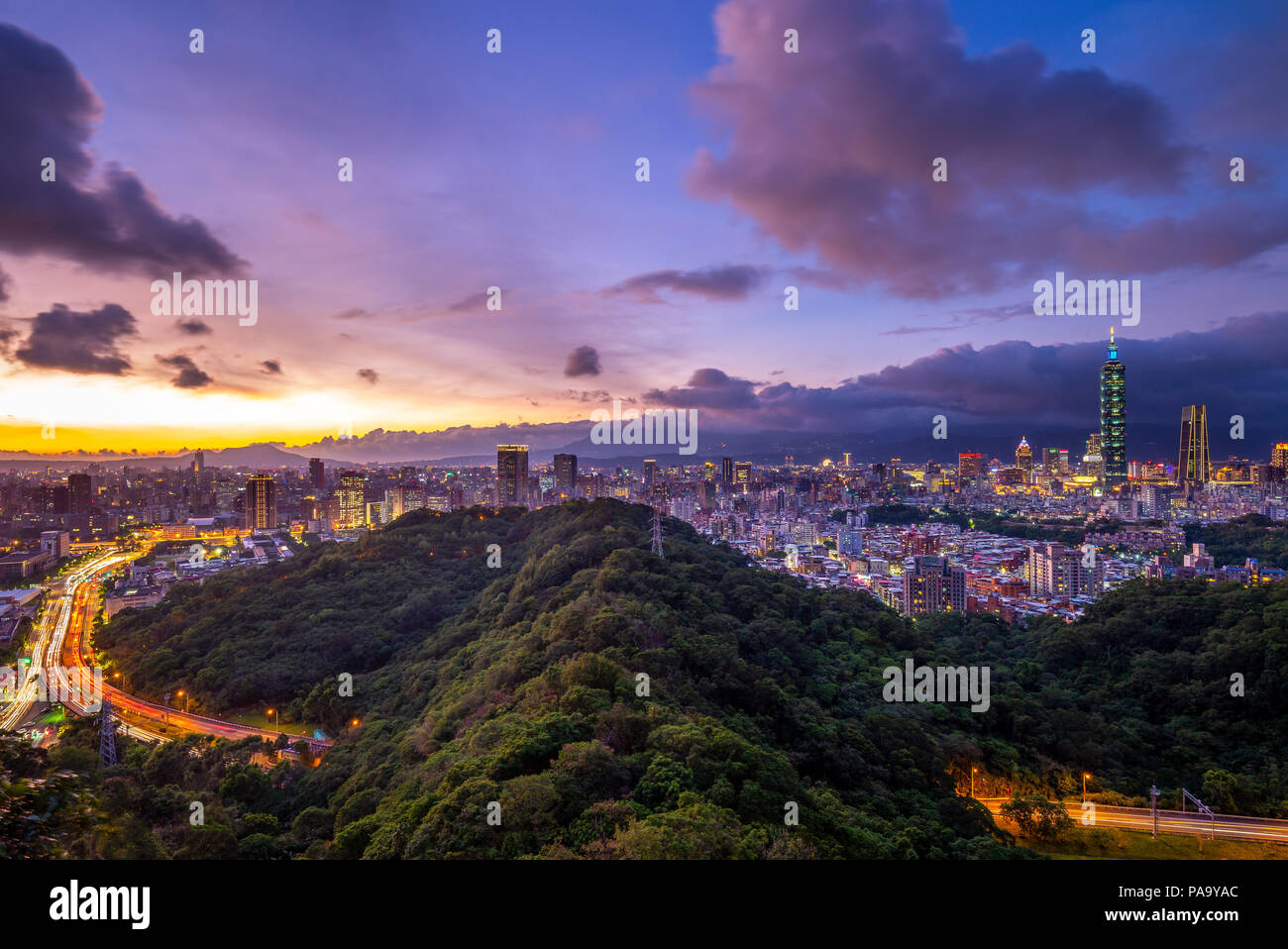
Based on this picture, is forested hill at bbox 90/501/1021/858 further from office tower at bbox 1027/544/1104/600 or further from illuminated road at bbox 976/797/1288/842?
office tower at bbox 1027/544/1104/600

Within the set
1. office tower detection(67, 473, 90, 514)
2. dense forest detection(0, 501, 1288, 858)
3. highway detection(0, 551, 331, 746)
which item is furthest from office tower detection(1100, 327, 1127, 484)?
office tower detection(67, 473, 90, 514)

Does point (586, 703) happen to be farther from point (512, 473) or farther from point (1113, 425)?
point (1113, 425)

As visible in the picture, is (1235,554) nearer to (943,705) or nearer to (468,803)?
(943,705)

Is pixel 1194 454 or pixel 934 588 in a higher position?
pixel 1194 454

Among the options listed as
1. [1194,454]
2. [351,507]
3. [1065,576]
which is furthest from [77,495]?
[1194,454]

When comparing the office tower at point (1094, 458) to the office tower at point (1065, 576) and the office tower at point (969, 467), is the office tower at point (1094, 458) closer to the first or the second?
the office tower at point (969, 467)
